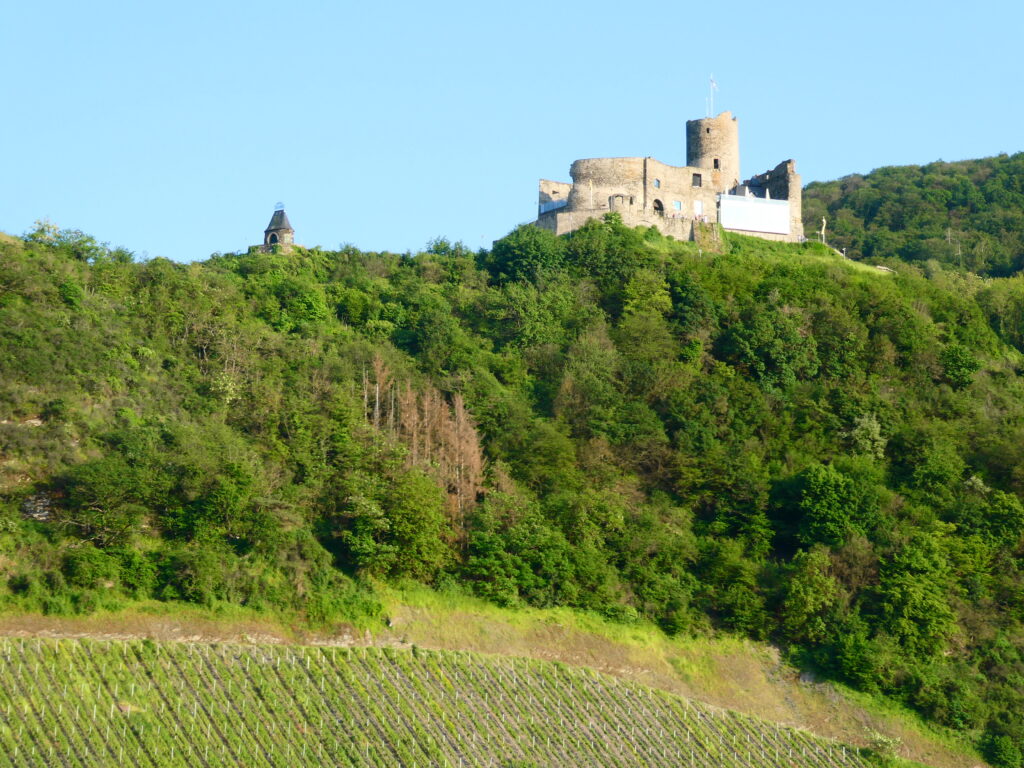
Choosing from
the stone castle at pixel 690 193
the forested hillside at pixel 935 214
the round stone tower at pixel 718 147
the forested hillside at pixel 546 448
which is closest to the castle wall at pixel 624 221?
the stone castle at pixel 690 193

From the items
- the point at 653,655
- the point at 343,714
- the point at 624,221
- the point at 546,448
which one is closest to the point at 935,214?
the point at 624,221

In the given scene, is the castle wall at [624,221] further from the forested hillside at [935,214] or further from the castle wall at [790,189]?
the forested hillside at [935,214]

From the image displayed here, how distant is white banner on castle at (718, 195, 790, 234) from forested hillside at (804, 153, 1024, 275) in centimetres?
1130

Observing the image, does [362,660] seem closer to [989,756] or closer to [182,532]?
[182,532]

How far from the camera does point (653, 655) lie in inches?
1684

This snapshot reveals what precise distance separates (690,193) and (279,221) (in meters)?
15.1

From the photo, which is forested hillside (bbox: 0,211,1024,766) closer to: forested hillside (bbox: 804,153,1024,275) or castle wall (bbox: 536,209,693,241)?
castle wall (bbox: 536,209,693,241)

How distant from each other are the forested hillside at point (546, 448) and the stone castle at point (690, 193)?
143 inches

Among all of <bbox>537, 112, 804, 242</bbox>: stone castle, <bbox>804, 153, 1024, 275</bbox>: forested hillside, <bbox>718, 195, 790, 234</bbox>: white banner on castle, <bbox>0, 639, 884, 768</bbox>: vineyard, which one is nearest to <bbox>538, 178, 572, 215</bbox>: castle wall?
<bbox>537, 112, 804, 242</bbox>: stone castle

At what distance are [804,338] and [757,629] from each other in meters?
12.6

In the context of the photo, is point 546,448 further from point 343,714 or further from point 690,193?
point 690,193

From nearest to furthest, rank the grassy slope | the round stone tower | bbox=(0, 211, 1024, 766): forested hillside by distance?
1. the grassy slope
2. bbox=(0, 211, 1024, 766): forested hillside
3. the round stone tower

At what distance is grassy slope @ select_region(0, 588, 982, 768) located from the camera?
41375 mm

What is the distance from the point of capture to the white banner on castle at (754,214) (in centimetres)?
6269
